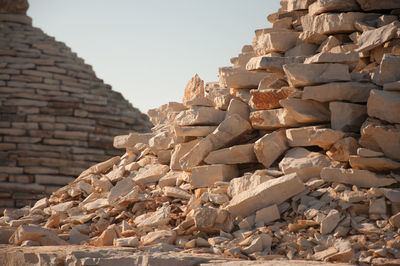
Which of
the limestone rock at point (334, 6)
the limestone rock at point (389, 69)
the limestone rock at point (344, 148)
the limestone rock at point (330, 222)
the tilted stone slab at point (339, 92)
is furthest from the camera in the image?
the limestone rock at point (334, 6)

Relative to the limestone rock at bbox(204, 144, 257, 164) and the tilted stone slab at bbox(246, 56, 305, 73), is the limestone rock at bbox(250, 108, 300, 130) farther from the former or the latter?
the tilted stone slab at bbox(246, 56, 305, 73)

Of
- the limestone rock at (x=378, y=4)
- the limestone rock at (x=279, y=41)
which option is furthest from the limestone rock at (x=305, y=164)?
the limestone rock at (x=378, y=4)

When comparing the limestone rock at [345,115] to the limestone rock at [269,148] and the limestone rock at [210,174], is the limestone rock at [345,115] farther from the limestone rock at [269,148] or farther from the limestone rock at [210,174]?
the limestone rock at [210,174]

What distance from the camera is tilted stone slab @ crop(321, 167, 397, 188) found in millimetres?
3713

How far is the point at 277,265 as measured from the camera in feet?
9.75

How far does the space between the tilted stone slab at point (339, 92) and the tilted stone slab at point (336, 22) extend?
0.89 meters

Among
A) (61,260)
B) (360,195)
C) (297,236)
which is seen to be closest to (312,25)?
(360,195)

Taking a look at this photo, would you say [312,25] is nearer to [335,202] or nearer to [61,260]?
[335,202]

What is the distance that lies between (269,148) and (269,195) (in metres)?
0.57

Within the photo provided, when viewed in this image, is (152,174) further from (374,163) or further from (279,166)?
(374,163)

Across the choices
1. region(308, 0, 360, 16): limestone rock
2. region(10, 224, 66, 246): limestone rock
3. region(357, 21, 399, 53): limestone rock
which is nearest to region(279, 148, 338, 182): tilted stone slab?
region(357, 21, 399, 53): limestone rock

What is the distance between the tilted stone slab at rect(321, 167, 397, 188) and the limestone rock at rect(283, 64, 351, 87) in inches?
30.1

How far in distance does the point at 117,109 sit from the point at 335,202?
8525 millimetres

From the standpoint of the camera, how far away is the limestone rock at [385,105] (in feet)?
12.5
